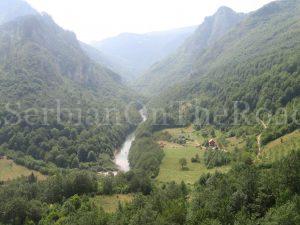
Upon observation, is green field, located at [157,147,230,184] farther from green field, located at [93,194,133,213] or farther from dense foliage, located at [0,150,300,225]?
dense foliage, located at [0,150,300,225]

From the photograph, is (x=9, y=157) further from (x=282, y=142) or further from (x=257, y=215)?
(x=257, y=215)

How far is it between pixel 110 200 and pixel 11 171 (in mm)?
60919

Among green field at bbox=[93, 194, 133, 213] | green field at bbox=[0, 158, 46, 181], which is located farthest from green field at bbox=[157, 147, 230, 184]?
green field at bbox=[0, 158, 46, 181]

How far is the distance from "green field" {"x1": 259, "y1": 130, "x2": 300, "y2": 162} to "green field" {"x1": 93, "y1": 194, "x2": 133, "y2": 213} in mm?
41959

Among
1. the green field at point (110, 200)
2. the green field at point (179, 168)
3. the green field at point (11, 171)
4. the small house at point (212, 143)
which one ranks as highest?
the small house at point (212, 143)

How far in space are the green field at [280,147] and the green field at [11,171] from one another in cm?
7910

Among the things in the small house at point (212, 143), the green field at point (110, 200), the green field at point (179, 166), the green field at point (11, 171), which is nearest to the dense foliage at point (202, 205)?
the green field at point (110, 200)

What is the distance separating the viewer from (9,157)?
17300cm

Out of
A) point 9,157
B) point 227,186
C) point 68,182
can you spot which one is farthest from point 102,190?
point 9,157

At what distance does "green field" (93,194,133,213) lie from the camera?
360 feet

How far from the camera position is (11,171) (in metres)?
159

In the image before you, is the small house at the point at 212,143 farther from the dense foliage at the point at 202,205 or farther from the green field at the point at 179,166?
the dense foliage at the point at 202,205

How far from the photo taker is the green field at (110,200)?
10988 centimetres

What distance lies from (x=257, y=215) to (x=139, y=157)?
363 ft
